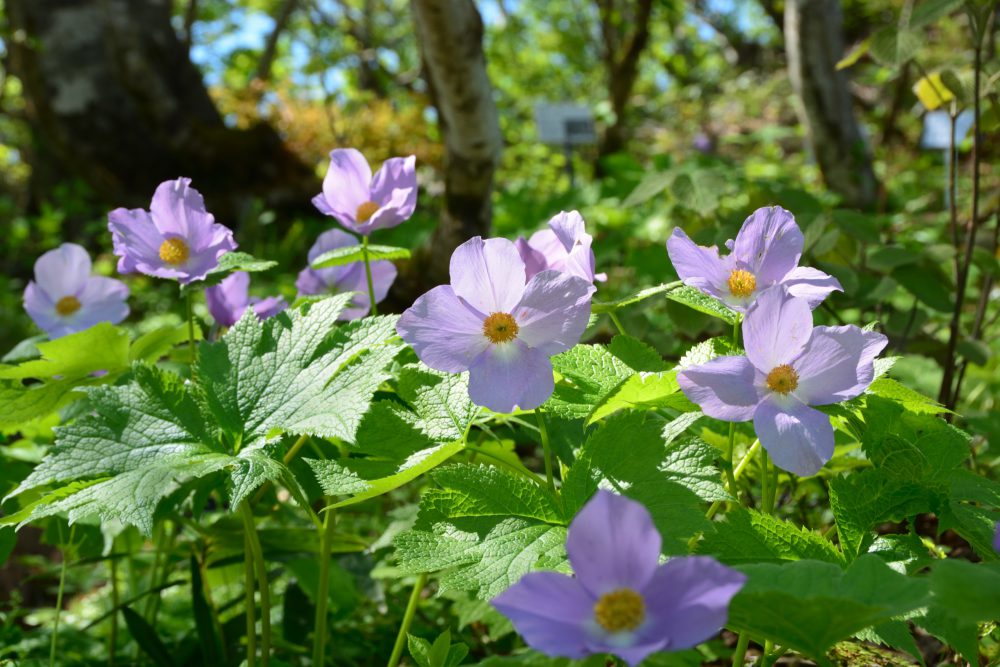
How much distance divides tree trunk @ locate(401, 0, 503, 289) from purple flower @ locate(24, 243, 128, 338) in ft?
4.10

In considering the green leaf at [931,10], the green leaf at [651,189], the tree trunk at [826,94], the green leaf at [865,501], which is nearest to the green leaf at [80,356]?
the green leaf at [865,501]

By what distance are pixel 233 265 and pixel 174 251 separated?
0.11 m

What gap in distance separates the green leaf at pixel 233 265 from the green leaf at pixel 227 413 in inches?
3.3

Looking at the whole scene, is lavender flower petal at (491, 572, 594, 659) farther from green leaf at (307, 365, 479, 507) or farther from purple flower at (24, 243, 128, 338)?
purple flower at (24, 243, 128, 338)

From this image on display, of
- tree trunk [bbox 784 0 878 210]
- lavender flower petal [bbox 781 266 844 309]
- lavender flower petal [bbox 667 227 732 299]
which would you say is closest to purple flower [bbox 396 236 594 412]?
lavender flower petal [bbox 667 227 732 299]

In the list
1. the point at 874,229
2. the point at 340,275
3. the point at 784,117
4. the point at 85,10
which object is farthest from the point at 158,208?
the point at 784,117

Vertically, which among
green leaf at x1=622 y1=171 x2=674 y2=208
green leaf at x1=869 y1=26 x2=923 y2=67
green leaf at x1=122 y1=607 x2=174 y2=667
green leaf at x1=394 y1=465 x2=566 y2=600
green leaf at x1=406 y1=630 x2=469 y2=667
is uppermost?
green leaf at x1=869 y1=26 x2=923 y2=67

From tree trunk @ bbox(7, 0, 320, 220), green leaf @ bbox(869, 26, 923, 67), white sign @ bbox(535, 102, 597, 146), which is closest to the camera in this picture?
green leaf @ bbox(869, 26, 923, 67)

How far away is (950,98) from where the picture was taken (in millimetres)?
1602

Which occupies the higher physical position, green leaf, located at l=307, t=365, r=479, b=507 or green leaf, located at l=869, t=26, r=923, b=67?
green leaf, located at l=869, t=26, r=923, b=67

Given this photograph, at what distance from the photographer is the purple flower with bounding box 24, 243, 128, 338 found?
4.41ft

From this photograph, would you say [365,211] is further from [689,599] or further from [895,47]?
[895,47]

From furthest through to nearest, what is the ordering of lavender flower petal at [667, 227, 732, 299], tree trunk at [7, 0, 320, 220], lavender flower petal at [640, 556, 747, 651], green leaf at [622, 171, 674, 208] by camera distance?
tree trunk at [7, 0, 320, 220] → green leaf at [622, 171, 674, 208] → lavender flower petal at [667, 227, 732, 299] → lavender flower petal at [640, 556, 747, 651]

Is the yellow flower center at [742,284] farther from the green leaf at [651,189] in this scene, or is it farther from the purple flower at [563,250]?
the green leaf at [651,189]
